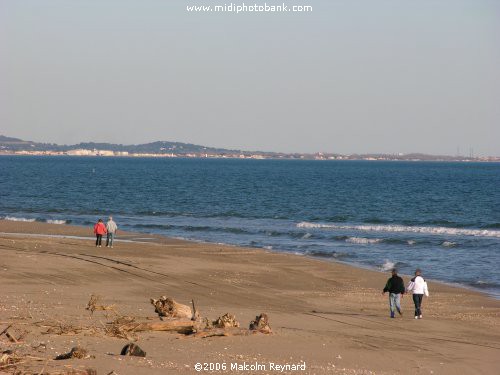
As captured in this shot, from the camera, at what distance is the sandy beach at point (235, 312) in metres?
13.1

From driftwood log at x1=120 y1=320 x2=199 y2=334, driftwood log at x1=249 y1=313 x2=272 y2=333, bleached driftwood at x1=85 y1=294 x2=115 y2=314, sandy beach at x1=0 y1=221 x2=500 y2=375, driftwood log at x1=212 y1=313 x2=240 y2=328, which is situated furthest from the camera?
bleached driftwood at x1=85 y1=294 x2=115 y2=314

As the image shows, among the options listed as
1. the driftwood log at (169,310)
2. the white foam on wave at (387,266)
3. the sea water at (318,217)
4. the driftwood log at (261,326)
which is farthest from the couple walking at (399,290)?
the white foam on wave at (387,266)

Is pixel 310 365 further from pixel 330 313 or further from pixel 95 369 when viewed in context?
pixel 330 313

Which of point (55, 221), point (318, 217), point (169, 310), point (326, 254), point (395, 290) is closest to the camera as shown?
point (169, 310)

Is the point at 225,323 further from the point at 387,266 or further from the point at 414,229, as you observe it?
the point at 414,229

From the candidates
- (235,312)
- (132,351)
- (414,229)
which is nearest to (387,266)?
(235,312)

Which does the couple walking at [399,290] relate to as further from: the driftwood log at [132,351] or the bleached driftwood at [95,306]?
the driftwood log at [132,351]

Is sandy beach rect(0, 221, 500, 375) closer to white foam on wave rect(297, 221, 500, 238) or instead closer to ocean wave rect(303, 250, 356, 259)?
ocean wave rect(303, 250, 356, 259)

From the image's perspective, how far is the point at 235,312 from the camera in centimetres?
1852

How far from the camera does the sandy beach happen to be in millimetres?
13117

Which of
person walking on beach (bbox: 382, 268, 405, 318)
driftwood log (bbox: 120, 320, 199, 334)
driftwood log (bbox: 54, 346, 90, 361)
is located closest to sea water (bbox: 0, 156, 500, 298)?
person walking on beach (bbox: 382, 268, 405, 318)

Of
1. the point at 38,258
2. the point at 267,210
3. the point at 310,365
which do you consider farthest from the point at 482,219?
the point at 310,365

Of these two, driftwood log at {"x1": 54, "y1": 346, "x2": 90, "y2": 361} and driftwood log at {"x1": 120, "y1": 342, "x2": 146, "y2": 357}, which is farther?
driftwood log at {"x1": 120, "y1": 342, "x2": 146, "y2": 357}

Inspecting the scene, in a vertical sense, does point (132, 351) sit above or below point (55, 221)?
above
